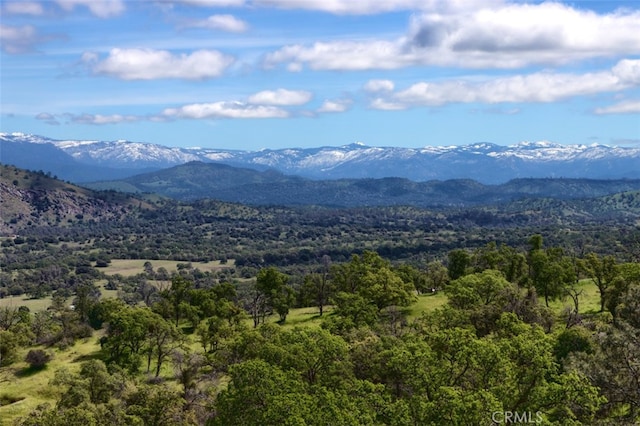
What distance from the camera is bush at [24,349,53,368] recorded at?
286 feet

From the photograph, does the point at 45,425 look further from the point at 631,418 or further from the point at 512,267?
the point at 512,267

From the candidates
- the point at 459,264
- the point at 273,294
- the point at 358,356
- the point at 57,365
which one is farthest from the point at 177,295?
the point at 459,264

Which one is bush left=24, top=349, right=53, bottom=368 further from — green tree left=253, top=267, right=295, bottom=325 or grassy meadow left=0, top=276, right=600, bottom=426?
green tree left=253, top=267, right=295, bottom=325

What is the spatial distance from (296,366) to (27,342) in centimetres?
6150

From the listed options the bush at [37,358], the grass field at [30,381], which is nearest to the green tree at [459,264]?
the grass field at [30,381]

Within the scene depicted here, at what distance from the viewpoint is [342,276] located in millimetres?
123188

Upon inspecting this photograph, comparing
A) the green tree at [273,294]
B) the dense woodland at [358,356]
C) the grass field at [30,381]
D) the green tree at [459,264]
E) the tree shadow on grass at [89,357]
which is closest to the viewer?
the dense woodland at [358,356]

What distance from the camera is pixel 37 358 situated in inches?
3440

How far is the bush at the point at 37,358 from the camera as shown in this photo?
286 feet

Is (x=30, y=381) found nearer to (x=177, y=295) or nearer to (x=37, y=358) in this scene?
(x=37, y=358)

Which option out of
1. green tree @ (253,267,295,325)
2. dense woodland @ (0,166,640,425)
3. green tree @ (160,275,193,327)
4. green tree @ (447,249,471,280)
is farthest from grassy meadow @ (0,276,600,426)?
green tree @ (160,275,193,327)

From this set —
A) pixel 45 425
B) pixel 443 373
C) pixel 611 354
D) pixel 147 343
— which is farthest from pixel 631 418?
pixel 147 343

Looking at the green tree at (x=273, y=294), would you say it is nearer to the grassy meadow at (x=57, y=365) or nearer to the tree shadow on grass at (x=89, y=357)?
the grassy meadow at (x=57, y=365)

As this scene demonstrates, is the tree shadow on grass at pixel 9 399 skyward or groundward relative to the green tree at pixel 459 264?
groundward
